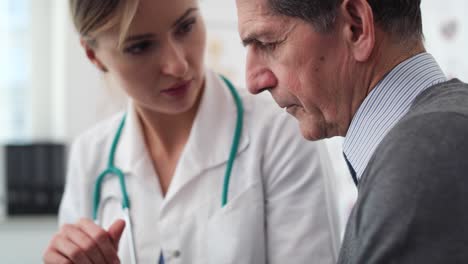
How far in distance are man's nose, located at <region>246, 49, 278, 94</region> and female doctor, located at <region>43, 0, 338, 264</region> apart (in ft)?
1.02

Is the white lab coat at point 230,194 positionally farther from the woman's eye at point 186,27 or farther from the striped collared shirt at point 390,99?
the striped collared shirt at point 390,99

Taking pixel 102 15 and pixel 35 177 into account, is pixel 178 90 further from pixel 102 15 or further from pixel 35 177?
pixel 35 177

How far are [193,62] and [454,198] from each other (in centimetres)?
76

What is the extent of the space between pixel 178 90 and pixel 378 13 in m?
0.58

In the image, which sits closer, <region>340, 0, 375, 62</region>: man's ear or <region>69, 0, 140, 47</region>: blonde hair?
<region>340, 0, 375, 62</region>: man's ear

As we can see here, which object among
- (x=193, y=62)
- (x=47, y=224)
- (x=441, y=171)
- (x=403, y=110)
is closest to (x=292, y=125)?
(x=193, y=62)

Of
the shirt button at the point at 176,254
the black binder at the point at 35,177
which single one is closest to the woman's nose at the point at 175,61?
the shirt button at the point at 176,254

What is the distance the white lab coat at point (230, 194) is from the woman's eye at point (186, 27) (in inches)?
6.8

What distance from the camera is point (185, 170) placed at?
1.34 m

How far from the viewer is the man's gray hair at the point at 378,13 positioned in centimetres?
83

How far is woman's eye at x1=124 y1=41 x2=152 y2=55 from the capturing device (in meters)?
1.25

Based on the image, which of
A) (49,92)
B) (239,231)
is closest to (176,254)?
(239,231)

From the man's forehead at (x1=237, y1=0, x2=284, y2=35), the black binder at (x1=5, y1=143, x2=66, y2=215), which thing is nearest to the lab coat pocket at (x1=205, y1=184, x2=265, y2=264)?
the man's forehead at (x1=237, y1=0, x2=284, y2=35)

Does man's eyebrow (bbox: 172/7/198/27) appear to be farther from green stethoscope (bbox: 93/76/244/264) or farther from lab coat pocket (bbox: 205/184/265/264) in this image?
lab coat pocket (bbox: 205/184/265/264)
